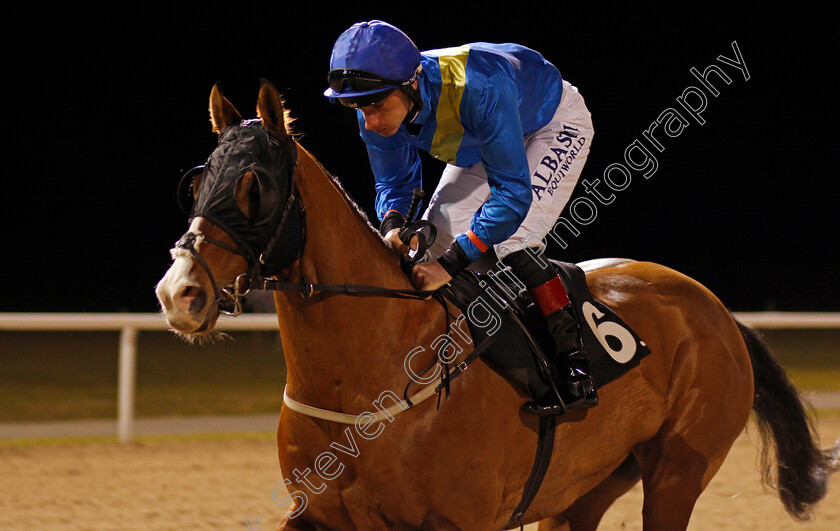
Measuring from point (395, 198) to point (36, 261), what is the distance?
55.3ft

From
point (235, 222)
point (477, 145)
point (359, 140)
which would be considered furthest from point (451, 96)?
point (359, 140)

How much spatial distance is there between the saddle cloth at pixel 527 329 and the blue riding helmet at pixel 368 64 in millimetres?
579

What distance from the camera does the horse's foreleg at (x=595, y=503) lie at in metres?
2.93

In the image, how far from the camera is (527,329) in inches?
89.9

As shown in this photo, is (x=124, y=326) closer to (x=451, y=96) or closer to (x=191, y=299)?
(x=451, y=96)

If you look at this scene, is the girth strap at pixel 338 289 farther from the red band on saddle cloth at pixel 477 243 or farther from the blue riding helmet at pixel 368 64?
the blue riding helmet at pixel 368 64

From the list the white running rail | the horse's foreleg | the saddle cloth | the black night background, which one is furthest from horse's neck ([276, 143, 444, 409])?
the black night background

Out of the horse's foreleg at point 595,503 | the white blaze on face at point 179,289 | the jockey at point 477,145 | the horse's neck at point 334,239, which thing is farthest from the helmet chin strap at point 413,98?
the horse's foreleg at point 595,503

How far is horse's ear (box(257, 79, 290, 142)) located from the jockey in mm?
259

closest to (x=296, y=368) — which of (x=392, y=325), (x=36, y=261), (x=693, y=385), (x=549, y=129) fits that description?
(x=392, y=325)

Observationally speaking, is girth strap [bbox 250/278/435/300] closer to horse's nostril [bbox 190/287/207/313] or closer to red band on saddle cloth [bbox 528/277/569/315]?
horse's nostril [bbox 190/287/207/313]

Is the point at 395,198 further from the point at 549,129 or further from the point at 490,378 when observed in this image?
the point at 490,378

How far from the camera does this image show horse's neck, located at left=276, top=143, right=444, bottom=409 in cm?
193

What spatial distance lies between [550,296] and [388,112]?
2.26 ft
